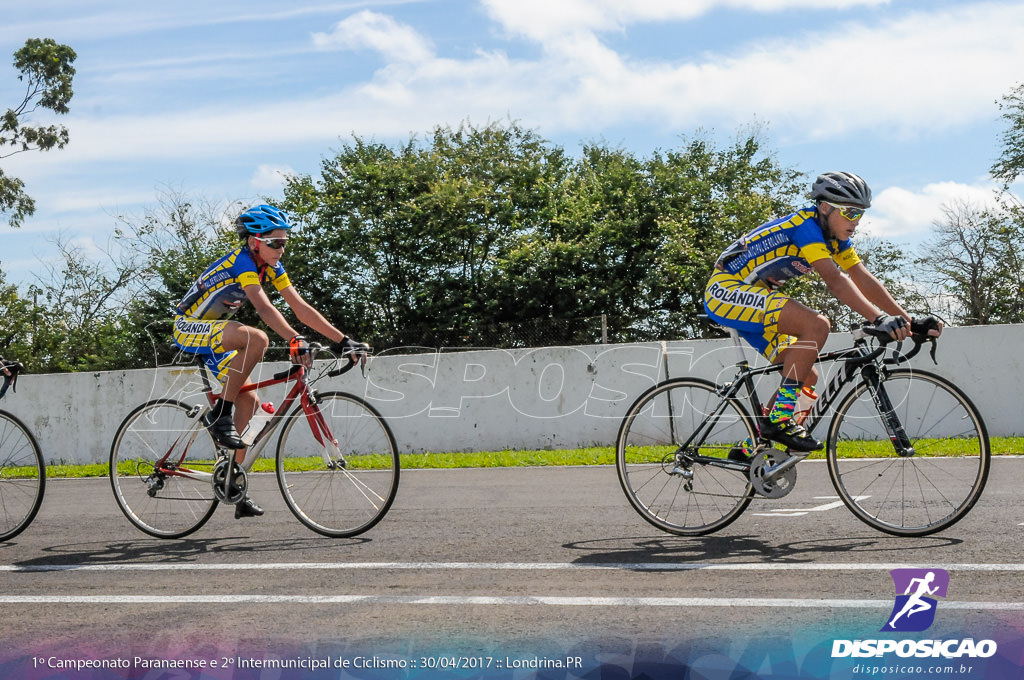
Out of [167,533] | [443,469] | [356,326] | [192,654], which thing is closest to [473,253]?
[356,326]

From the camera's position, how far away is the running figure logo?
135 inches

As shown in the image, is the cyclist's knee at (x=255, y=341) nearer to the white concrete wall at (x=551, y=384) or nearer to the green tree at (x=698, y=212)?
the white concrete wall at (x=551, y=384)

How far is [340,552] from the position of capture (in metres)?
5.39

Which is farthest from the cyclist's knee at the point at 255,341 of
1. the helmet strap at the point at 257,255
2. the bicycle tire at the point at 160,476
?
the bicycle tire at the point at 160,476

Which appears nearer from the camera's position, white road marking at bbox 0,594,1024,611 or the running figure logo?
the running figure logo

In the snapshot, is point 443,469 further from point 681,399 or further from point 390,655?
point 390,655

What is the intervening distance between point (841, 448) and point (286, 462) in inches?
135

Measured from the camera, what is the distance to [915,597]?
3.74m

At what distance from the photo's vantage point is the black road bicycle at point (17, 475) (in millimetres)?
6359

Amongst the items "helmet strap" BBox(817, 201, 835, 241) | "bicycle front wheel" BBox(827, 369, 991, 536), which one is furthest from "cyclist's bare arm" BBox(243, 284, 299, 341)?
"bicycle front wheel" BBox(827, 369, 991, 536)

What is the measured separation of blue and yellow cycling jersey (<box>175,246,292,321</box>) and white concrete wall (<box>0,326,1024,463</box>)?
6.87m

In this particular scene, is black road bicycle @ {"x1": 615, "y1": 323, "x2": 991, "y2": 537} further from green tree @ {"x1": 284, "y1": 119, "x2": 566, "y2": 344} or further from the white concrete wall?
green tree @ {"x1": 284, "y1": 119, "x2": 566, "y2": 344}

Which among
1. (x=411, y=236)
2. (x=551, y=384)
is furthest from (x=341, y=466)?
(x=411, y=236)

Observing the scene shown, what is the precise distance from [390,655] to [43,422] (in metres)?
14.3
